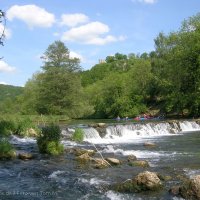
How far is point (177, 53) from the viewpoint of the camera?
5284 centimetres

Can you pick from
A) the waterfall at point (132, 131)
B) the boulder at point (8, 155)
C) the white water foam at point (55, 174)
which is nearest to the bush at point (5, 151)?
the boulder at point (8, 155)

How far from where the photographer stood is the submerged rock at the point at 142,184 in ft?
40.4

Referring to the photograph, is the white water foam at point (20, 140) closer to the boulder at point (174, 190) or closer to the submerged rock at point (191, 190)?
the boulder at point (174, 190)

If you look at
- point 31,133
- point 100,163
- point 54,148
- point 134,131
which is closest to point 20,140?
point 31,133

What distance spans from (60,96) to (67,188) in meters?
44.6

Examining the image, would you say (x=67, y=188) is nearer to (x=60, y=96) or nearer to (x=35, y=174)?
(x=35, y=174)

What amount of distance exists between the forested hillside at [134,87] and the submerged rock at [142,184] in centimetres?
3861

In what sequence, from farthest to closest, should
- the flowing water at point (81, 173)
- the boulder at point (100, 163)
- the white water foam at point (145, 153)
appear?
the white water foam at point (145, 153) → the boulder at point (100, 163) → the flowing water at point (81, 173)

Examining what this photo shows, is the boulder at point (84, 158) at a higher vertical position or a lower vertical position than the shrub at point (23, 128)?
lower

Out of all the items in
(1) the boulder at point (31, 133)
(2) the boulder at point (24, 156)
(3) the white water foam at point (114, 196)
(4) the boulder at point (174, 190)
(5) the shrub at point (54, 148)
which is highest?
(1) the boulder at point (31, 133)

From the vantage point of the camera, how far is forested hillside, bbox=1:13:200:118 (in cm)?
5231

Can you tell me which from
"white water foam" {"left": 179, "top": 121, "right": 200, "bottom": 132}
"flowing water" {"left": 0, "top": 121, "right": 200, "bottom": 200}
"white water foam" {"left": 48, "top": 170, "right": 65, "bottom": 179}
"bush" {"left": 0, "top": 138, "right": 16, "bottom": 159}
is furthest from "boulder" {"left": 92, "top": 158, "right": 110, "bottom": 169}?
"white water foam" {"left": 179, "top": 121, "right": 200, "bottom": 132}

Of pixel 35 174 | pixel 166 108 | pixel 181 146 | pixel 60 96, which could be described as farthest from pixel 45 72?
pixel 35 174

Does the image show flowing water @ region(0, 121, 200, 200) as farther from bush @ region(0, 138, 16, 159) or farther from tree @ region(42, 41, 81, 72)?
tree @ region(42, 41, 81, 72)
